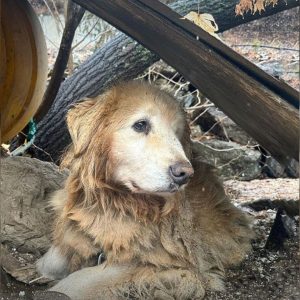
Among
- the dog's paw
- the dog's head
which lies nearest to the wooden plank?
the dog's head

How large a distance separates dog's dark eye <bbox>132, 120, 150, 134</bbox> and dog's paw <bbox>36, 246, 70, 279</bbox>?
0.77 m

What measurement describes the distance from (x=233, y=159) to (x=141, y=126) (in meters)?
2.36

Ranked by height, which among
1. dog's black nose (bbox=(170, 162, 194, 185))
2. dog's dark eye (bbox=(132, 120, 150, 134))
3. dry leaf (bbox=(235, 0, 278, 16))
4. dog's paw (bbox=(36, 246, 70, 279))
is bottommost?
dog's paw (bbox=(36, 246, 70, 279))

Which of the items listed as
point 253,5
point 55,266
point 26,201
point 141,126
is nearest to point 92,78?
point 26,201

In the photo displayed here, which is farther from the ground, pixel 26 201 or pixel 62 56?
pixel 62 56

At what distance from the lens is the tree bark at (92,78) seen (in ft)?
13.0

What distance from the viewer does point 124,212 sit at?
9.88 feet

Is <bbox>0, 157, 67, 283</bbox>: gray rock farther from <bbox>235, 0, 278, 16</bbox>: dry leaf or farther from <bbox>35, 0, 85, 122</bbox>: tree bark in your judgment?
<bbox>235, 0, 278, 16</bbox>: dry leaf

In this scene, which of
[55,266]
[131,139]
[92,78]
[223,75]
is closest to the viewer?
[223,75]

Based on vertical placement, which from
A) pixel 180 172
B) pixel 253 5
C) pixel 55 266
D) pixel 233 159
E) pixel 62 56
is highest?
pixel 233 159

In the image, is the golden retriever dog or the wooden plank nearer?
the wooden plank

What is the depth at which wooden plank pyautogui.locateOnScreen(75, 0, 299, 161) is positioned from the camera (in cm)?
231

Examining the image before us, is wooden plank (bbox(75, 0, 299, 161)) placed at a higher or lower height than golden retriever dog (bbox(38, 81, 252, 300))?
higher

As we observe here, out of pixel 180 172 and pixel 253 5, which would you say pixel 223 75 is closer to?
pixel 253 5
